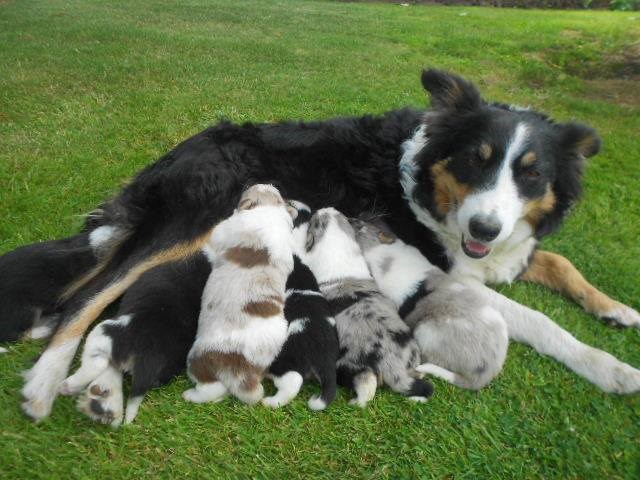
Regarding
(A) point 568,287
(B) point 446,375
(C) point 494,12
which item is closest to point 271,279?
(B) point 446,375

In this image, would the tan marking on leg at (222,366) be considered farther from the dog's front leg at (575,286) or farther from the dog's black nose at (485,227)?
the dog's front leg at (575,286)

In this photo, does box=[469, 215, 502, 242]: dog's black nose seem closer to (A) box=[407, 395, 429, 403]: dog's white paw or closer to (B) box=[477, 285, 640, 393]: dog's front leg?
(B) box=[477, 285, 640, 393]: dog's front leg

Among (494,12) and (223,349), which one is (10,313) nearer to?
(223,349)

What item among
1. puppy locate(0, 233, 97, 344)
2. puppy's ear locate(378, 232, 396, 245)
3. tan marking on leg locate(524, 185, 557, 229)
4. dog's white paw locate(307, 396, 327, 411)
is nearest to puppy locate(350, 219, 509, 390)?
puppy's ear locate(378, 232, 396, 245)

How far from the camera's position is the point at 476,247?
336 cm

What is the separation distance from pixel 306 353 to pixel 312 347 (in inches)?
1.8

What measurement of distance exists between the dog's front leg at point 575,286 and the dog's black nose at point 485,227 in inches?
38.9

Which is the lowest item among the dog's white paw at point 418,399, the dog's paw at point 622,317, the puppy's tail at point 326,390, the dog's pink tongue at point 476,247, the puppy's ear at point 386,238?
the dog's paw at point 622,317

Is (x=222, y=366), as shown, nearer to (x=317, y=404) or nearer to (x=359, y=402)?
(x=317, y=404)

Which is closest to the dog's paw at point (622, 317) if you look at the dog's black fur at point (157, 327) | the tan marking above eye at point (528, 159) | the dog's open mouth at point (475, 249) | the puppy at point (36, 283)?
the dog's open mouth at point (475, 249)

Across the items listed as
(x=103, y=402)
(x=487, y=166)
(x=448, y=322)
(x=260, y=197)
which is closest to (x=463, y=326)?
(x=448, y=322)

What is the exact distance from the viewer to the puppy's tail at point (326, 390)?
105 inches

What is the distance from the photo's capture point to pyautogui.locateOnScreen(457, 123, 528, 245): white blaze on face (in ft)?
10.2

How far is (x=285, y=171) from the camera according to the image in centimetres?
394
